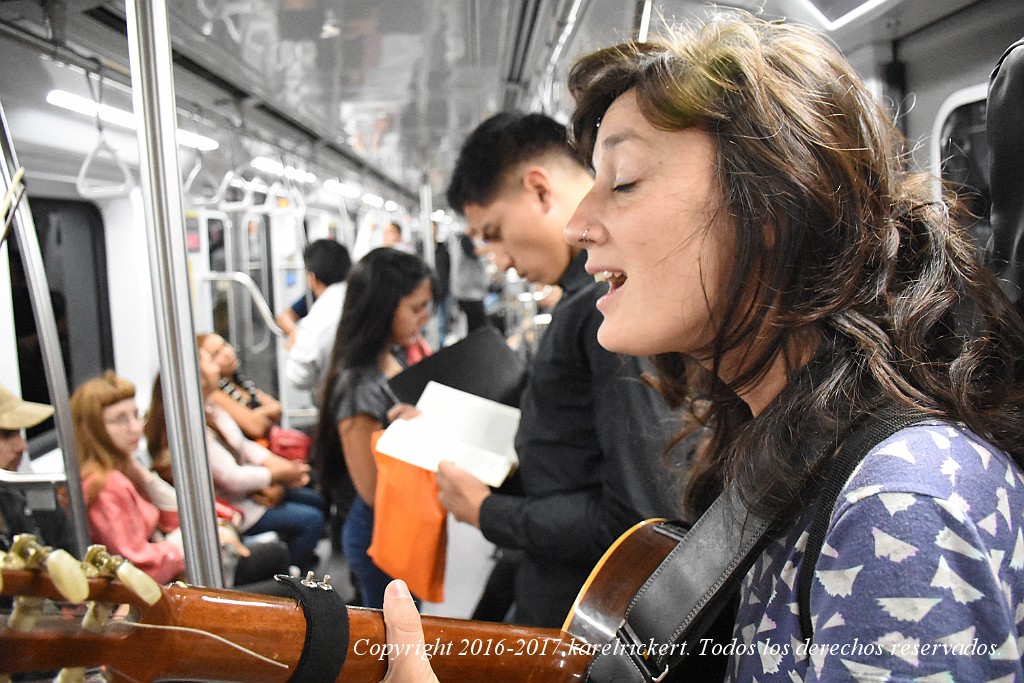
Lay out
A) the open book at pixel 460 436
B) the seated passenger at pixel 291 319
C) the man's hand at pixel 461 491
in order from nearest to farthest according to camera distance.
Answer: the man's hand at pixel 461 491 → the open book at pixel 460 436 → the seated passenger at pixel 291 319

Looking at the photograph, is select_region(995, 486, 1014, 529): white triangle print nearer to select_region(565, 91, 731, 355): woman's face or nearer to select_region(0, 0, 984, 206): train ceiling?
select_region(565, 91, 731, 355): woman's face

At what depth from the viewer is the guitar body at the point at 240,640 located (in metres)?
0.58

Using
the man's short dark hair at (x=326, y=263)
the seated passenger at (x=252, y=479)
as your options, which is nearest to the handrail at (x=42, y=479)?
the seated passenger at (x=252, y=479)

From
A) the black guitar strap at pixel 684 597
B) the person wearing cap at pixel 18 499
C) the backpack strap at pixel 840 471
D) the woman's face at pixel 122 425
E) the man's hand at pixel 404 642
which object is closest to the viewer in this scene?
the backpack strap at pixel 840 471

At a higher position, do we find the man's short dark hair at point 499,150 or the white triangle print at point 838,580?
the man's short dark hair at point 499,150

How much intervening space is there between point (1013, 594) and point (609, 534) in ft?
3.12

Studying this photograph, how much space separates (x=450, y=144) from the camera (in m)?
5.71

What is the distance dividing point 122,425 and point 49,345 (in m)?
1.35

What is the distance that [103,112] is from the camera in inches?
120

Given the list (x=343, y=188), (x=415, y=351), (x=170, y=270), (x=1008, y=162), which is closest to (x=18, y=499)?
(x=170, y=270)

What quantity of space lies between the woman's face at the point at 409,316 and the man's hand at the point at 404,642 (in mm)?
2121

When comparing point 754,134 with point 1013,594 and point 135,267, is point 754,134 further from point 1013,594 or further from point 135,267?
point 135,267

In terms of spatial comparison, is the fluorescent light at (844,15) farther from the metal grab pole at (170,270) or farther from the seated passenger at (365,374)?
the seated passenger at (365,374)

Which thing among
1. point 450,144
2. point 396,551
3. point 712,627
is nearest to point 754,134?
point 712,627
